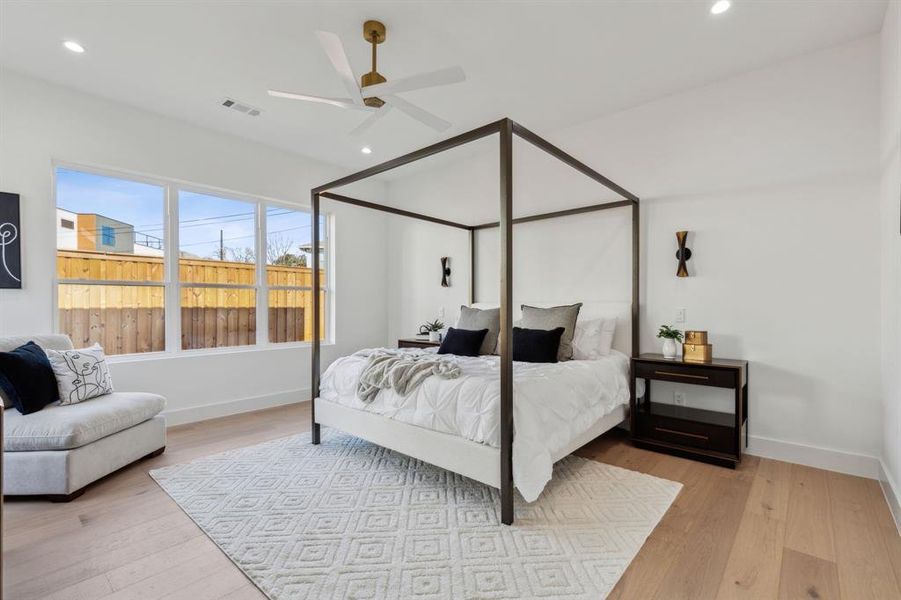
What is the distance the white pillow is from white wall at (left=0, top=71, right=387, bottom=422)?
2957 mm

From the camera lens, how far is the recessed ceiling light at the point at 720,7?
8.35ft

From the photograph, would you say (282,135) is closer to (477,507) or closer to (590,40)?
(590,40)

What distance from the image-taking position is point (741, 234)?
334 cm

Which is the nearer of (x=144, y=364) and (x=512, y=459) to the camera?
(x=512, y=459)

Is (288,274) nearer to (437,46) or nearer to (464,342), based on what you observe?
(464,342)

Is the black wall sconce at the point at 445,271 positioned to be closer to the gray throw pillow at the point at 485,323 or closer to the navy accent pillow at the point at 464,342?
the gray throw pillow at the point at 485,323

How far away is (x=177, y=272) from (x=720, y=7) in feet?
15.4

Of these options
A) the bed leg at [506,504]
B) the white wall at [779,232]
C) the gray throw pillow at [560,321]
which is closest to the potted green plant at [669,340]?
the white wall at [779,232]

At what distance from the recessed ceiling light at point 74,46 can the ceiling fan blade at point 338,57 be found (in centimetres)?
180

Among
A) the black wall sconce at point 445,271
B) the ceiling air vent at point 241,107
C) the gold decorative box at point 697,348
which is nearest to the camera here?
the gold decorative box at point 697,348

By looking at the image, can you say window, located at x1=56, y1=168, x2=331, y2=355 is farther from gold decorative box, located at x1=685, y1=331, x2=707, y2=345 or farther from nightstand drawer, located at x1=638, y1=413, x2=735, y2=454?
gold decorative box, located at x1=685, y1=331, x2=707, y2=345

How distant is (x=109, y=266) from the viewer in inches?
152

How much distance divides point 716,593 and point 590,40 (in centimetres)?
309

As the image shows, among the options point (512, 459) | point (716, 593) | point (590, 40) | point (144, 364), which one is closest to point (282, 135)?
point (144, 364)
